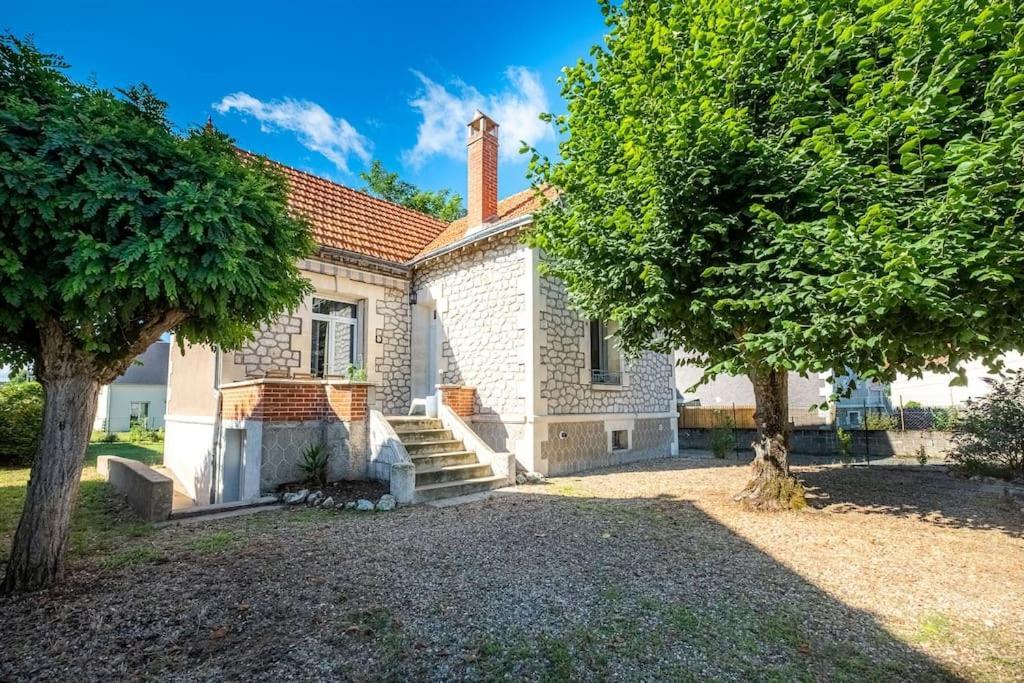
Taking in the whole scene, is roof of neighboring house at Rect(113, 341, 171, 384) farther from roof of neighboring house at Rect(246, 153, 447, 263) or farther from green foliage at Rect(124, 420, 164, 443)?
roof of neighboring house at Rect(246, 153, 447, 263)

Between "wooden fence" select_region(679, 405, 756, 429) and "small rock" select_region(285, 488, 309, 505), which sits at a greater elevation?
"wooden fence" select_region(679, 405, 756, 429)

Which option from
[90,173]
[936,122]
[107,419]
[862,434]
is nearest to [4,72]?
[90,173]

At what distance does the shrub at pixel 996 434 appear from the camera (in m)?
7.87

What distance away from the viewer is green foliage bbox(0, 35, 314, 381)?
3.00 metres

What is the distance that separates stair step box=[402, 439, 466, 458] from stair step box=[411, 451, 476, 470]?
13 cm

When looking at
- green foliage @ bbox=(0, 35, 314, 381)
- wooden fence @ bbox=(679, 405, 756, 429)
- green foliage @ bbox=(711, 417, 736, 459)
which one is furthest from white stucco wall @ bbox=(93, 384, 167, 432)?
green foliage @ bbox=(711, 417, 736, 459)

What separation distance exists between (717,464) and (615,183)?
777cm

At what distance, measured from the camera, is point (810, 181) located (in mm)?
4449

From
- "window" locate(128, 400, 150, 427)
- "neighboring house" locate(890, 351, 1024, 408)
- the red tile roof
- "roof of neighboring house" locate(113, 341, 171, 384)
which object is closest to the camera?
the red tile roof

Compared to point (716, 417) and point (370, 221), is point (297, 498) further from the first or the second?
point (716, 417)

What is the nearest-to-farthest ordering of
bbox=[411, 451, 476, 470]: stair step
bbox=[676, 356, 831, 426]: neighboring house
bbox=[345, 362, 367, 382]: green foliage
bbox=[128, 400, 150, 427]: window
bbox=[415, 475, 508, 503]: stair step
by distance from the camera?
bbox=[415, 475, 508, 503]: stair step, bbox=[411, 451, 476, 470]: stair step, bbox=[345, 362, 367, 382]: green foliage, bbox=[676, 356, 831, 426]: neighboring house, bbox=[128, 400, 150, 427]: window

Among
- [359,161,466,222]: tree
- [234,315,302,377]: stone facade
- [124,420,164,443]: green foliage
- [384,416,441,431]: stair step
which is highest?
[359,161,466,222]: tree

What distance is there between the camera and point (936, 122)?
13.6ft

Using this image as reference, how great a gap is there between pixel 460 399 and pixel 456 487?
256cm
